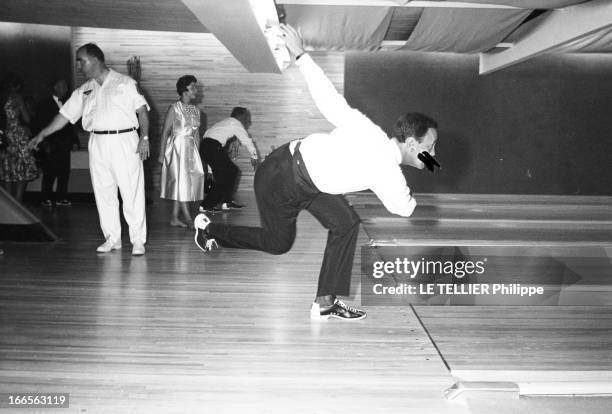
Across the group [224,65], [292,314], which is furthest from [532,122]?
[292,314]

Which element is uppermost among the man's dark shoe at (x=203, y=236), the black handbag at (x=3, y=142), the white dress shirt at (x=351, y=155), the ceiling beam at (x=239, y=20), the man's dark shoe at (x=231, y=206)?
the ceiling beam at (x=239, y=20)

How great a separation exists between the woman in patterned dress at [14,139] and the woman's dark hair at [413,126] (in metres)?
4.85

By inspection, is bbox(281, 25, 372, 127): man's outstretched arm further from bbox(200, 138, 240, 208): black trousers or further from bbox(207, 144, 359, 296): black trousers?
bbox(200, 138, 240, 208): black trousers

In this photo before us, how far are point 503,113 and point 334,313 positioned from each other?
8442mm

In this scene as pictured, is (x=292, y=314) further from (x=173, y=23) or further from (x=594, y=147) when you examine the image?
(x=594, y=147)

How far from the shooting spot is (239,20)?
5094mm

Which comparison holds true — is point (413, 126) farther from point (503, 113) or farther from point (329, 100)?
point (503, 113)

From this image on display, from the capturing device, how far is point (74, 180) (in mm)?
9219

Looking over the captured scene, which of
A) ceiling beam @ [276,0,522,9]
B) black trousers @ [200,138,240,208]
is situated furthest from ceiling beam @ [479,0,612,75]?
black trousers @ [200,138,240,208]

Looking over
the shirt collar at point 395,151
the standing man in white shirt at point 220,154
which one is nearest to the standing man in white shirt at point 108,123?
the shirt collar at point 395,151

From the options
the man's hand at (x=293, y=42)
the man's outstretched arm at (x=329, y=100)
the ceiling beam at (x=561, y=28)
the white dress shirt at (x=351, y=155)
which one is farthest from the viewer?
the ceiling beam at (x=561, y=28)

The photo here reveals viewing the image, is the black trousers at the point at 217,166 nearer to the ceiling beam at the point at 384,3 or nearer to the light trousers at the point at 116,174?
the ceiling beam at the point at 384,3

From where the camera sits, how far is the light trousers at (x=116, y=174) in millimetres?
5113

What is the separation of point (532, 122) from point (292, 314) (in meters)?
8.61
